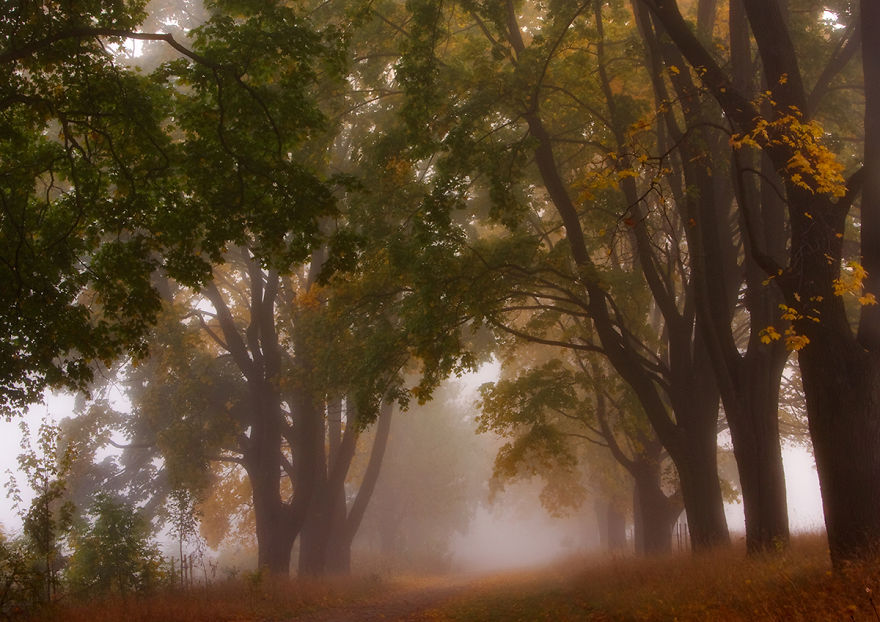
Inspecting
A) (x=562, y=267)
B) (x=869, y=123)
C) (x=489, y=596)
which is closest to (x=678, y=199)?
(x=562, y=267)

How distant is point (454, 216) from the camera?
1816 cm

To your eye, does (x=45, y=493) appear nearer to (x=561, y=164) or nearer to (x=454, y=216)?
(x=561, y=164)

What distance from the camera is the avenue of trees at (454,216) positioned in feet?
23.0

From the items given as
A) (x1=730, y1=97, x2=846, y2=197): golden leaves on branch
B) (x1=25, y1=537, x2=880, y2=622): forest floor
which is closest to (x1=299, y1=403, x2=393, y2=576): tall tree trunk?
(x1=25, y1=537, x2=880, y2=622): forest floor

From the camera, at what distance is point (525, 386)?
1497 cm

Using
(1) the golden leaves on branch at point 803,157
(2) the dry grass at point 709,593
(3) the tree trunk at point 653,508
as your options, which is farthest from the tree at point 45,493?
(3) the tree trunk at point 653,508

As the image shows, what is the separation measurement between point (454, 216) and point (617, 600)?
12217 millimetres

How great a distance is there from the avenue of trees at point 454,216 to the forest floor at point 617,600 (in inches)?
32.3

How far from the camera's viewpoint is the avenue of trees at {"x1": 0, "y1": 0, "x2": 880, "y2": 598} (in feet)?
23.0

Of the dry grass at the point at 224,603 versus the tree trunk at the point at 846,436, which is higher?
the tree trunk at the point at 846,436

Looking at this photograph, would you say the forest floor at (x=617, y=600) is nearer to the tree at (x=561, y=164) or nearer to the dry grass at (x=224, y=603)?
the dry grass at (x=224, y=603)

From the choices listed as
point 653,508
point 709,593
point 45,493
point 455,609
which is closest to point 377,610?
point 455,609

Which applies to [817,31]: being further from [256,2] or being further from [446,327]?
[256,2]

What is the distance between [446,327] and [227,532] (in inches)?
1010
